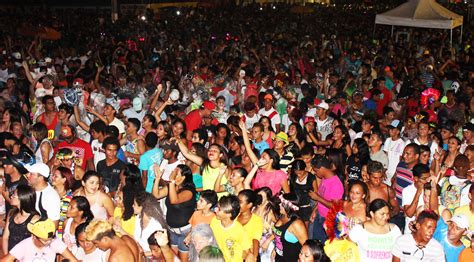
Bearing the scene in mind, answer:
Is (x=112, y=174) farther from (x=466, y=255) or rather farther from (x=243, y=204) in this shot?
(x=466, y=255)

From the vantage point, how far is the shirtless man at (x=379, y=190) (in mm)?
5836

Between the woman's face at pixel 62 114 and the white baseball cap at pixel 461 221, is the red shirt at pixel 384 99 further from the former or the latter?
the white baseball cap at pixel 461 221

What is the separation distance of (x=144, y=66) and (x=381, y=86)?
5.40 m

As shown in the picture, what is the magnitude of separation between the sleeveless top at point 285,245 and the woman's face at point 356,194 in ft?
2.03

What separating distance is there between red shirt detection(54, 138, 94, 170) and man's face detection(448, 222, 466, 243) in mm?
3997

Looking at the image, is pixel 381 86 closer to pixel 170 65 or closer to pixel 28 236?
pixel 170 65

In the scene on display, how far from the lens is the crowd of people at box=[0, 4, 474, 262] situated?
191 inches

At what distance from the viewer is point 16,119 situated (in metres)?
7.82

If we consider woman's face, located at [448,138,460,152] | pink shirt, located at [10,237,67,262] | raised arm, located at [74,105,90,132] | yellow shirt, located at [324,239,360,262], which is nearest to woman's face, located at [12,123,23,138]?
raised arm, located at [74,105,90,132]

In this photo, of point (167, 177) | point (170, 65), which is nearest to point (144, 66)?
point (170, 65)

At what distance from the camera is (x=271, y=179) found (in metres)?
6.17

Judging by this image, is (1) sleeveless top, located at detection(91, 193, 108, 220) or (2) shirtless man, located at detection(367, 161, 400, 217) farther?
(2) shirtless man, located at detection(367, 161, 400, 217)

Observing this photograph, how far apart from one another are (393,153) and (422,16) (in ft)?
29.9

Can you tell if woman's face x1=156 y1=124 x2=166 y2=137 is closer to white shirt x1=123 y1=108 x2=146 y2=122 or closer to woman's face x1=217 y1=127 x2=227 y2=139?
woman's face x1=217 y1=127 x2=227 y2=139
